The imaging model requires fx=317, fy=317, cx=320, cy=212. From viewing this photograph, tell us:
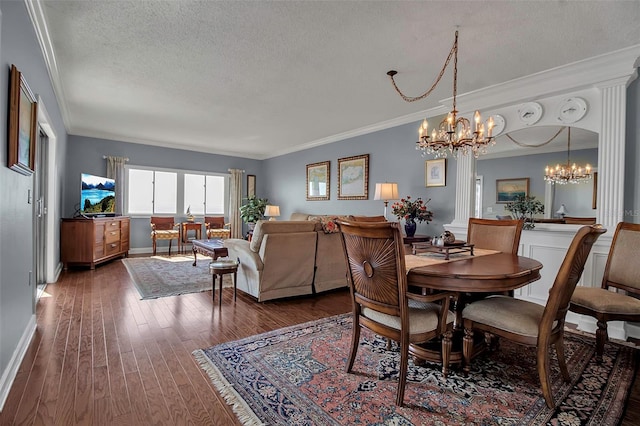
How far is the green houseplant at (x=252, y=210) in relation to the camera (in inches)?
317

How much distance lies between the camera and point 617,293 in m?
2.49

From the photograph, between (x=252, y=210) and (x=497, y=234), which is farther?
(x=252, y=210)

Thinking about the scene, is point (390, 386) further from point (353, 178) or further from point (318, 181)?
point (318, 181)

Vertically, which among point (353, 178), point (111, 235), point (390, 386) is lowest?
point (390, 386)

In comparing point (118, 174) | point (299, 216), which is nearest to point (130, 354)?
point (299, 216)

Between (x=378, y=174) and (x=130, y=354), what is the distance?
4.41 m

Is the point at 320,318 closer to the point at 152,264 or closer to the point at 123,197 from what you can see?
the point at 152,264

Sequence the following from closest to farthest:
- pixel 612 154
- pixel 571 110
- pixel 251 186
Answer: pixel 612 154
pixel 571 110
pixel 251 186

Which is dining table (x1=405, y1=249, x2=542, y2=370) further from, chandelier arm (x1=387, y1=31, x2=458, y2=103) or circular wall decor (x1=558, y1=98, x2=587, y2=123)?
circular wall decor (x1=558, y1=98, x2=587, y2=123)

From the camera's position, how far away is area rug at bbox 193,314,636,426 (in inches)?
64.9

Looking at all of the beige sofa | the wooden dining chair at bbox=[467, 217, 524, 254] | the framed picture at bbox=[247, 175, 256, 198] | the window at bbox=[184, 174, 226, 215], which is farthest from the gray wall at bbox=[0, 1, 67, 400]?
the framed picture at bbox=[247, 175, 256, 198]

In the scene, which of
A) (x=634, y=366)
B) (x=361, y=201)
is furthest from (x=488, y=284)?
(x=361, y=201)

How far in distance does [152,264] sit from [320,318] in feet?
13.0

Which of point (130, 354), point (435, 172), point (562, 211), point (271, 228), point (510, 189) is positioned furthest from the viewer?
point (435, 172)
